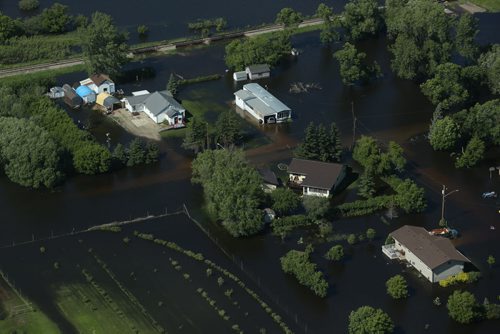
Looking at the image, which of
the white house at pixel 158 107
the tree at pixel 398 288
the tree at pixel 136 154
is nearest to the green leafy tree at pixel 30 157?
the tree at pixel 136 154

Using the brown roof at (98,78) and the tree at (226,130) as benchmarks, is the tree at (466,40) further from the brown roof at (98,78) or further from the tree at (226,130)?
the brown roof at (98,78)

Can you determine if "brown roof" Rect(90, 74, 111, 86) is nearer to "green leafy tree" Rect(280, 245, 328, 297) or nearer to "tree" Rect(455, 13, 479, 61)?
"green leafy tree" Rect(280, 245, 328, 297)

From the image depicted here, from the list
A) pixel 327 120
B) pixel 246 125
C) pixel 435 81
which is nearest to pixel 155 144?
pixel 246 125

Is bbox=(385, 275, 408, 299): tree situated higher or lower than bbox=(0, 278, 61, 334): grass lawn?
lower

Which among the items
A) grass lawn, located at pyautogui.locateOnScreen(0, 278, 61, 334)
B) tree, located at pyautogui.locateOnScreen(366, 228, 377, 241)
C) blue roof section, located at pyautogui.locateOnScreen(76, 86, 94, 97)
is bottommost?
tree, located at pyautogui.locateOnScreen(366, 228, 377, 241)

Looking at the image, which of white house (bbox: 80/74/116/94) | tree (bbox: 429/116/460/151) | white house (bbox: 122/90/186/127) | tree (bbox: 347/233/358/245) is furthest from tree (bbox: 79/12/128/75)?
tree (bbox: 347/233/358/245)

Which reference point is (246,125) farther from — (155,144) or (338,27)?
(338,27)
